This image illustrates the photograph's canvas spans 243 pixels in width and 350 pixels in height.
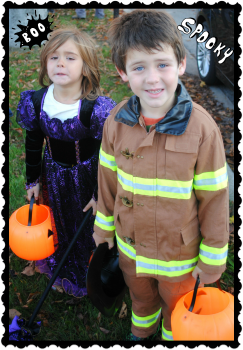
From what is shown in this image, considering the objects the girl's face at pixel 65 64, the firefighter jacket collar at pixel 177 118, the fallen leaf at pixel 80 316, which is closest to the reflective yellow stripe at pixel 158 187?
the firefighter jacket collar at pixel 177 118

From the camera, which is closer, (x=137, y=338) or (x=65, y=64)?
(x=65, y=64)

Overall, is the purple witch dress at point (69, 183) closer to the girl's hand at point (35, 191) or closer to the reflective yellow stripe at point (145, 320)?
the girl's hand at point (35, 191)

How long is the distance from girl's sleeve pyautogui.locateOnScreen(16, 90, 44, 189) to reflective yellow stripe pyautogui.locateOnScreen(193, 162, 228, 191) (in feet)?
4.25

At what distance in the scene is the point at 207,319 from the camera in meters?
1.57

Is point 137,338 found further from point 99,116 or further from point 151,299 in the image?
point 99,116

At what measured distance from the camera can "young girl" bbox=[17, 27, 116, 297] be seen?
6.97 ft

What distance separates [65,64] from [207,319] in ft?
5.67

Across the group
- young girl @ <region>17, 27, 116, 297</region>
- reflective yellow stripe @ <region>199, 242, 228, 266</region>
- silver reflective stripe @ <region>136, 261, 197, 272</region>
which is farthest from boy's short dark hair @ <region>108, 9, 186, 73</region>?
silver reflective stripe @ <region>136, 261, 197, 272</region>

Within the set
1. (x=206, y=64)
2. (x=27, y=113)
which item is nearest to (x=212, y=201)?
(x=27, y=113)

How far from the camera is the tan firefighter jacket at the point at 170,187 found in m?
1.55

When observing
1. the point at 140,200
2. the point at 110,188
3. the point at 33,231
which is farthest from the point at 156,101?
the point at 33,231

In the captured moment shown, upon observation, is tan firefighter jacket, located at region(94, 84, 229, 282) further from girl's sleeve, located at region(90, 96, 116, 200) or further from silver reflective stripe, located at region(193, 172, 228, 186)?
girl's sleeve, located at region(90, 96, 116, 200)
